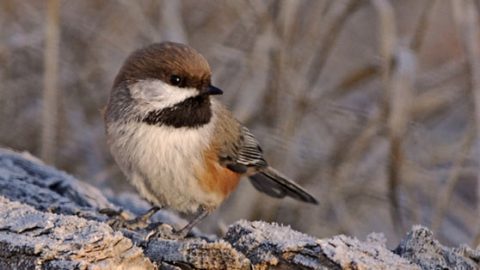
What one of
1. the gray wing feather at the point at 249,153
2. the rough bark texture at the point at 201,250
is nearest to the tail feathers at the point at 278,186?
the gray wing feather at the point at 249,153

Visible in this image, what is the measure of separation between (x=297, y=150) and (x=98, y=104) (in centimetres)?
125

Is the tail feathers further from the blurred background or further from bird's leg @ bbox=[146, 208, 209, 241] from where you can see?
bird's leg @ bbox=[146, 208, 209, 241]

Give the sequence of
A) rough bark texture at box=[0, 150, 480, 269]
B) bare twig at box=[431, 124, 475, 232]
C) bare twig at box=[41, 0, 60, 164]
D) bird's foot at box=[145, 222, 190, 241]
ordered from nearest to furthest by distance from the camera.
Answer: rough bark texture at box=[0, 150, 480, 269] → bird's foot at box=[145, 222, 190, 241] → bare twig at box=[431, 124, 475, 232] → bare twig at box=[41, 0, 60, 164]

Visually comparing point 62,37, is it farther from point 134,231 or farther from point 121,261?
point 121,261

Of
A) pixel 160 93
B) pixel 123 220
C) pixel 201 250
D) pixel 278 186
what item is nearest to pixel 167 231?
pixel 123 220

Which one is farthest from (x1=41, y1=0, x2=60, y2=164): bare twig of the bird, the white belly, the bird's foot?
the bird's foot

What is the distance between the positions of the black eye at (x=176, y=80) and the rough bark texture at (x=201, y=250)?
0.72 meters

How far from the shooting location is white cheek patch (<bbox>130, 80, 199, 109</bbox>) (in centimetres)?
316

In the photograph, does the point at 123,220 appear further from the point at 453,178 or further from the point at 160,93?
the point at 453,178

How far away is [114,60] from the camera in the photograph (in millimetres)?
5008

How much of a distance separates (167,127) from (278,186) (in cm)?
89

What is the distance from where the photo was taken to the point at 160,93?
317cm

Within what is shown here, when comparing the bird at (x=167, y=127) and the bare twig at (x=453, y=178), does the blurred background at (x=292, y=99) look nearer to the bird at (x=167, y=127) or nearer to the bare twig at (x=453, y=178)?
the bare twig at (x=453, y=178)

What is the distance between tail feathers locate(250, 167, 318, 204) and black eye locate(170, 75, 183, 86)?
845 millimetres
